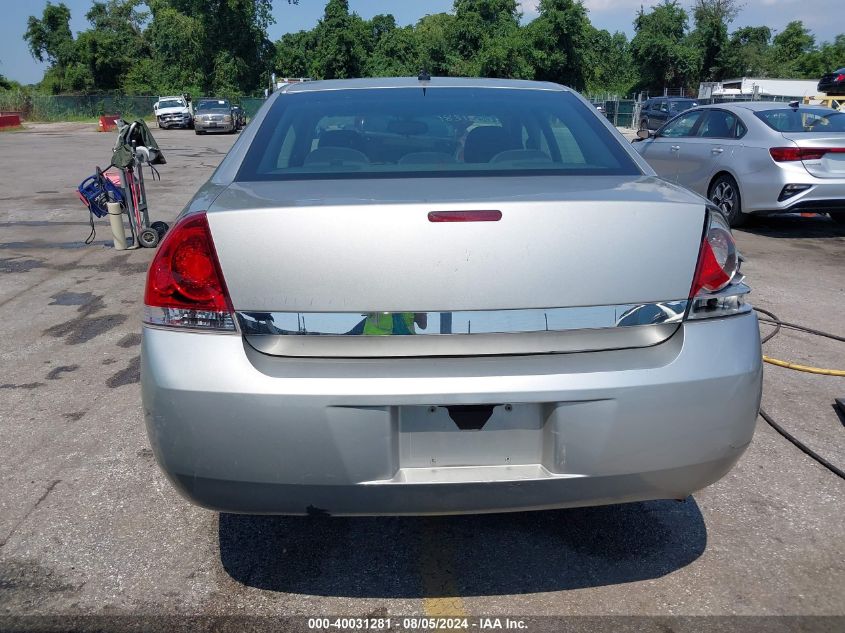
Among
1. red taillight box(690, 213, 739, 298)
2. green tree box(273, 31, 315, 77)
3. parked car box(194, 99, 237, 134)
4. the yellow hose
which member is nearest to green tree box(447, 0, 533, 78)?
green tree box(273, 31, 315, 77)

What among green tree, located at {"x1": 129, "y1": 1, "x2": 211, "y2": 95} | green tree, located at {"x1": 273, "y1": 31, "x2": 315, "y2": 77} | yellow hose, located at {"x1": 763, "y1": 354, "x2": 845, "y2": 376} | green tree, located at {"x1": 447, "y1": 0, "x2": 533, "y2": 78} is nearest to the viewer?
yellow hose, located at {"x1": 763, "y1": 354, "x2": 845, "y2": 376}

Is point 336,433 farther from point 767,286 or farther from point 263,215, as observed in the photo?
point 767,286

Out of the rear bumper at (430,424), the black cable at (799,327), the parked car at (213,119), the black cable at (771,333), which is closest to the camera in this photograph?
the rear bumper at (430,424)

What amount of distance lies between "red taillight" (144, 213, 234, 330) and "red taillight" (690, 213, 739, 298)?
1.36m

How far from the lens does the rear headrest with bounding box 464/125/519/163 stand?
296 cm

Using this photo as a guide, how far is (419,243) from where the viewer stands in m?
2.18

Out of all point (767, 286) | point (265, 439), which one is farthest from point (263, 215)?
point (767, 286)

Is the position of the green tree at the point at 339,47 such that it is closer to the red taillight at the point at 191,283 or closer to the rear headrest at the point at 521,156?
the rear headrest at the point at 521,156

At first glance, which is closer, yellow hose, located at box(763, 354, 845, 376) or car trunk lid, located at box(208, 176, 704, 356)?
car trunk lid, located at box(208, 176, 704, 356)

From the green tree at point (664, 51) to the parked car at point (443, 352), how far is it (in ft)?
218

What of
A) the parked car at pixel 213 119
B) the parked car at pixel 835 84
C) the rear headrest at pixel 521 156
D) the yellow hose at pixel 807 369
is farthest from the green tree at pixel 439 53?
the rear headrest at pixel 521 156

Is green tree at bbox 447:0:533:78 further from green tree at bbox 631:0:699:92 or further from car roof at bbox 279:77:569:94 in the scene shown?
car roof at bbox 279:77:569:94

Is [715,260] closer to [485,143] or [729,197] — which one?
[485,143]

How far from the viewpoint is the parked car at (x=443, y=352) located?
2.17 meters
